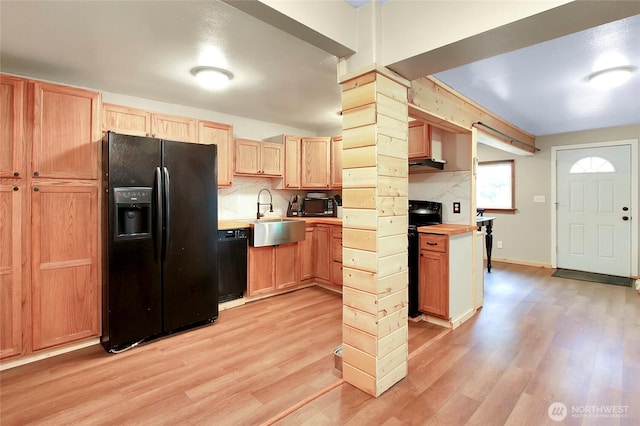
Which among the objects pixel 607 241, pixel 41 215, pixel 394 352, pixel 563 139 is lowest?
pixel 394 352

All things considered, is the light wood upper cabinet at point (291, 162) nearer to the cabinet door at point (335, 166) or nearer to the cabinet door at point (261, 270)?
the cabinet door at point (335, 166)

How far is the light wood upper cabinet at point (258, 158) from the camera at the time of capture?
3.92 meters

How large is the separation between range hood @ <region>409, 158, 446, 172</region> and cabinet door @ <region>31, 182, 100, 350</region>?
299 centimetres

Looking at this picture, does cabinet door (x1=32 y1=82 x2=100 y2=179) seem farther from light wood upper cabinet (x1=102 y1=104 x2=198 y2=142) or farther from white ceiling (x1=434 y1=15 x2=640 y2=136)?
white ceiling (x1=434 y1=15 x2=640 y2=136)

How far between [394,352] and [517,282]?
3359mm

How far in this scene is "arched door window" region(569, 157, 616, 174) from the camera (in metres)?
4.73

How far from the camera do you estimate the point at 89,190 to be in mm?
2604

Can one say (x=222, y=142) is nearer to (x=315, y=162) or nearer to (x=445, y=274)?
(x=315, y=162)

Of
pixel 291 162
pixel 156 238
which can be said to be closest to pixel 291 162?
pixel 291 162

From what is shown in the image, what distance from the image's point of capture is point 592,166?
191 inches

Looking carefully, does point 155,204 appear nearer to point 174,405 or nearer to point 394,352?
point 174,405

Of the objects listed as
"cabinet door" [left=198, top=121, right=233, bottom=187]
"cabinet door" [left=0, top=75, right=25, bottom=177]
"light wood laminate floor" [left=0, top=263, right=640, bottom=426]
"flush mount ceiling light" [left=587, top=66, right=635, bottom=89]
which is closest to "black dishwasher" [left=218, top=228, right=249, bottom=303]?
"light wood laminate floor" [left=0, top=263, right=640, bottom=426]

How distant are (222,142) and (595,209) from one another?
562 centimetres

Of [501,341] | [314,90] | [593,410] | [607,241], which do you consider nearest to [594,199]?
[607,241]
